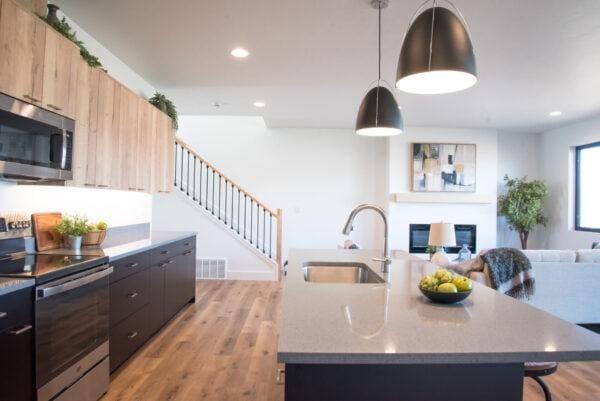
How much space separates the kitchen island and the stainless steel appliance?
129cm

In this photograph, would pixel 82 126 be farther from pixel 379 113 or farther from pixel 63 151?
pixel 379 113

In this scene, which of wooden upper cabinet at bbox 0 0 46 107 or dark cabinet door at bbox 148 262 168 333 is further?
dark cabinet door at bbox 148 262 168 333

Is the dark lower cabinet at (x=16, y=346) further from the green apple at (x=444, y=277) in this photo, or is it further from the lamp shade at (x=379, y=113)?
the lamp shade at (x=379, y=113)

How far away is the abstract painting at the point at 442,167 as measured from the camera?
7.11m

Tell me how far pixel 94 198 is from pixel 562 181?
740 centimetres

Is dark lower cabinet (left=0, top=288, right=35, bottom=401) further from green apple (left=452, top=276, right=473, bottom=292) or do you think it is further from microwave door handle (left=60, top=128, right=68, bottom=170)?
green apple (left=452, top=276, right=473, bottom=292)

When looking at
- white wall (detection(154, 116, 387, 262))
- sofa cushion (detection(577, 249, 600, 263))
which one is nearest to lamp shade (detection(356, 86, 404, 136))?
sofa cushion (detection(577, 249, 600, 263))

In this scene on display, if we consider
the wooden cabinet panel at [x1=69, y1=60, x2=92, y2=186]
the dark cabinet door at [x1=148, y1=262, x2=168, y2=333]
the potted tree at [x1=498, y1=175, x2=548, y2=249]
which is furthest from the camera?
the potted tree at [x1=498, y1=175, x2=548, y2=249]

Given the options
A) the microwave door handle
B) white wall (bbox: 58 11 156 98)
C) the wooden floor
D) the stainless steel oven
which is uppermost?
white wall (bbox: 58 11 156 98)

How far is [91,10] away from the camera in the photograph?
3.00m

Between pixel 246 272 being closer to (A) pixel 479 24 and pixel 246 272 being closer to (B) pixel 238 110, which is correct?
(B) pixel 238 110

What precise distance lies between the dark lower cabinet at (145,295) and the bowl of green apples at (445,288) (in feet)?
7.08

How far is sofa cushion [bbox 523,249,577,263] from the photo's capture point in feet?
13.0

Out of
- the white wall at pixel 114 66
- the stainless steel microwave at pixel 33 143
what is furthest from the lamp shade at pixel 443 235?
the white wall at pixel 114 66
